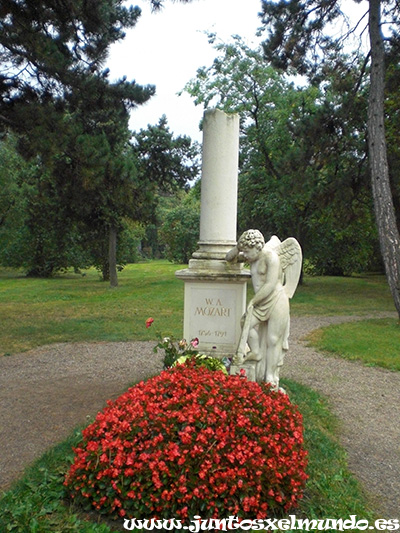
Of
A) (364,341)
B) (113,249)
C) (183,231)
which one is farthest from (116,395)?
(183,231)

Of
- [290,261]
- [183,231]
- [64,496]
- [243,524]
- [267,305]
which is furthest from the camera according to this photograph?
[183,231]

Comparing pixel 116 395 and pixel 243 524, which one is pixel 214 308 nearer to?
pixel 116 395

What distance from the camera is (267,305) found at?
5.14 meters

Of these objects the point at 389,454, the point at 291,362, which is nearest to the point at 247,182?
the point at 291,362

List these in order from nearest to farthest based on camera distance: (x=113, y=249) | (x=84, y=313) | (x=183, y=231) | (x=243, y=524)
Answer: (x=243, y=524) < (x=84, y=313) < (x=113, y=249) < (x=183, y=231)

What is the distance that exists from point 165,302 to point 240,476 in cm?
1435

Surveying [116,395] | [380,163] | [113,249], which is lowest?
[116,395]

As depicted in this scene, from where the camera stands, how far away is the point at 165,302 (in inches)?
685

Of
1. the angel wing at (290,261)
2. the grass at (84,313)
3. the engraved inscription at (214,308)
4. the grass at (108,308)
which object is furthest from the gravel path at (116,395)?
the angel wing at (290,261)

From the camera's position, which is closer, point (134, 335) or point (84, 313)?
point (134, 335)

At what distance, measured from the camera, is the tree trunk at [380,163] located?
40.9ft

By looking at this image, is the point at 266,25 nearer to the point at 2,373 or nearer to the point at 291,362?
the point at 291,362

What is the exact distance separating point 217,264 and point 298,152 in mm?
11667

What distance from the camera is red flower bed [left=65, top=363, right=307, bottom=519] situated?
3088 millimetres
